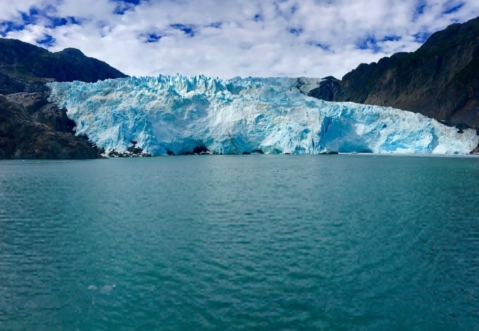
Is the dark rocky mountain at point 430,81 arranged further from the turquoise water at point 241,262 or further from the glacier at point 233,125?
the turquoise water at point 241,262

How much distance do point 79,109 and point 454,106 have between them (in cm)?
10160

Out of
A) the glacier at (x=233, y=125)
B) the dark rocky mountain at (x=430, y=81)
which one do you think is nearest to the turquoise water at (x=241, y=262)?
the glacier at (x=233, y=125)

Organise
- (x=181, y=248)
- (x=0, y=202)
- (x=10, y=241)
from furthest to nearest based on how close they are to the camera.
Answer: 1. (x=0, y=202)
2. (x=10, y=241)
3. (x=181, y=248)

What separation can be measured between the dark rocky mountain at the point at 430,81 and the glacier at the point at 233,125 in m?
43.2

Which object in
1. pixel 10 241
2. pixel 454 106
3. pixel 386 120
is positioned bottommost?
pixel 10 241

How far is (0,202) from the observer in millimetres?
24297

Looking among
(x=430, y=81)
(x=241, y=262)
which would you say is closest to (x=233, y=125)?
(x=241, y=262)

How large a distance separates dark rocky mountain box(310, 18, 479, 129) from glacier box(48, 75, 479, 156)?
43185 mm

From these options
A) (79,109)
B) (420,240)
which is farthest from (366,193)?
(79,109)

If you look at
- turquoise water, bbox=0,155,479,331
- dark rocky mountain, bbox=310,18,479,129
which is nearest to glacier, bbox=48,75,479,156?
dark rocky mountain, bbox=310,18,479,129

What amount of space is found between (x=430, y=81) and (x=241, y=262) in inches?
5556

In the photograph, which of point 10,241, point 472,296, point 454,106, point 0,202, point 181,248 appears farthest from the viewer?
point 454,106

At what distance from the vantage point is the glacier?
7075cm

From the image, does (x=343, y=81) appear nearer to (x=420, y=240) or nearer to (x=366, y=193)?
(x=366, y=193)
